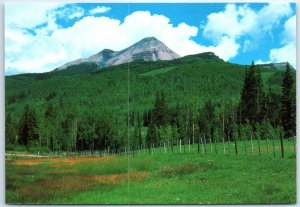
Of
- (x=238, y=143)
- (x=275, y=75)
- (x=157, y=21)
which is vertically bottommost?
(x=238, y=143)

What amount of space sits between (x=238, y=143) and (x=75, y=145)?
3064mm

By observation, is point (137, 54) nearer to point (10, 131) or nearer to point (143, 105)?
point (143, 105)

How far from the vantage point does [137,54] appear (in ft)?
54.1

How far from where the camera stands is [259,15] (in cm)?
1628

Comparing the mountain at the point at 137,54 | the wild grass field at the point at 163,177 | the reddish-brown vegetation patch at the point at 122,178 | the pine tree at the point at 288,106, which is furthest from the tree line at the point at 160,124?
the mountain at the point at 137,54

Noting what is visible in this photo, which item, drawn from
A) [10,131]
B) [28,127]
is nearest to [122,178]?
[28,127]

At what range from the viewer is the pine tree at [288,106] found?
53.2ft

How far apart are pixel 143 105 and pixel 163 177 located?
1.39 metres

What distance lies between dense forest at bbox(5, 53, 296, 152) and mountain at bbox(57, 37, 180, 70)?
119 millimetres

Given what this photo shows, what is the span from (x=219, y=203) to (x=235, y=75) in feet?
7.84

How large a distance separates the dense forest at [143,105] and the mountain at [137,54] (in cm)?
12

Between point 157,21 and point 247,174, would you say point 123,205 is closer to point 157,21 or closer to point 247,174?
point 247,174

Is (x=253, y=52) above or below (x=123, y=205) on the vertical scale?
above

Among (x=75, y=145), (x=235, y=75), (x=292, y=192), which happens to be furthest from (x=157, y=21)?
(x=292, y=192)
